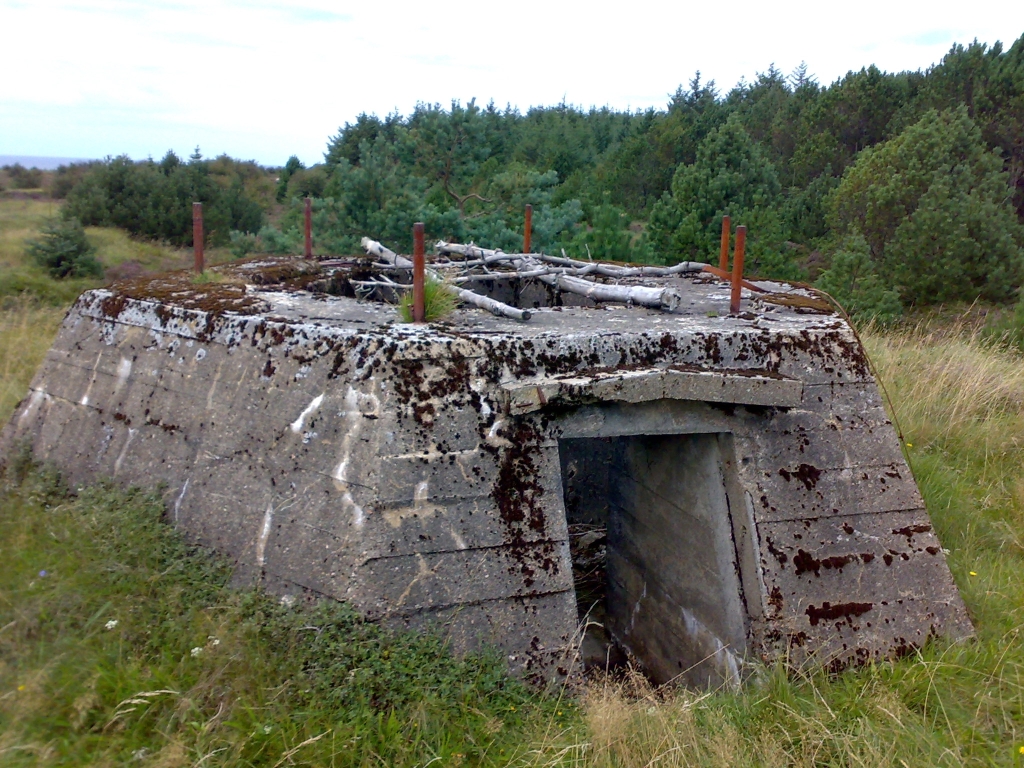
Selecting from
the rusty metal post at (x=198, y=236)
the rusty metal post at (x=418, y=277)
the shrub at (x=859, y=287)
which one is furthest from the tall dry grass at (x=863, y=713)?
the shrub at (x=859, y=287)

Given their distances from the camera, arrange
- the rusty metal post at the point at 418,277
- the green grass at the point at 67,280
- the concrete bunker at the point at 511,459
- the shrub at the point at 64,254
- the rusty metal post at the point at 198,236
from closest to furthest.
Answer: the concrete bunker at the point at 511,459 < the rusty metal post at the point at 418,277 < the rusty metal post at the point at 198,236 < the green grass at the point at 67,280 < the shrub at the point at 64,254

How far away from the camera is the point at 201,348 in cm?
338

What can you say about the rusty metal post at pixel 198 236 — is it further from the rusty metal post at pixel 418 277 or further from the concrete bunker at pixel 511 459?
the rusty metal post at pixel 418 277

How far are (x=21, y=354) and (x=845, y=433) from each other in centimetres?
639

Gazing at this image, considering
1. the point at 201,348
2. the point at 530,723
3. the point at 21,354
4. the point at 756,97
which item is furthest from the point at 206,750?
the point at 756,97

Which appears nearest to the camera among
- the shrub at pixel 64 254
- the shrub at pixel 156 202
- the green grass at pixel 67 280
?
the green grass at pixel 67 280

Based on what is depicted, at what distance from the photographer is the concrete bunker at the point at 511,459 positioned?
284cm

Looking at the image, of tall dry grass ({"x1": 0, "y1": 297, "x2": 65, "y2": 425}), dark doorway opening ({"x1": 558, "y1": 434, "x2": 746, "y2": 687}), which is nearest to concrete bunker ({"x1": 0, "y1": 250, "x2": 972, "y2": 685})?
dark doorway opening ({"x1": 558, "y1": 434, "x2": 746, "y2": 687})

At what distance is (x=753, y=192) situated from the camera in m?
12.4

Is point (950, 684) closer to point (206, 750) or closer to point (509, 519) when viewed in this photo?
point (509, 519)

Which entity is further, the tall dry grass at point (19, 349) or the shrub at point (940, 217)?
the shrub at point (940, 217)

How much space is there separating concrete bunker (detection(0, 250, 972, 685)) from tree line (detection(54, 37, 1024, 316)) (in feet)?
7.99

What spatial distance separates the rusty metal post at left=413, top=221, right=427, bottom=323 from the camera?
10.4 feet

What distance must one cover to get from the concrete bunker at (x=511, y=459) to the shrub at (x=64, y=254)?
1111 cm
